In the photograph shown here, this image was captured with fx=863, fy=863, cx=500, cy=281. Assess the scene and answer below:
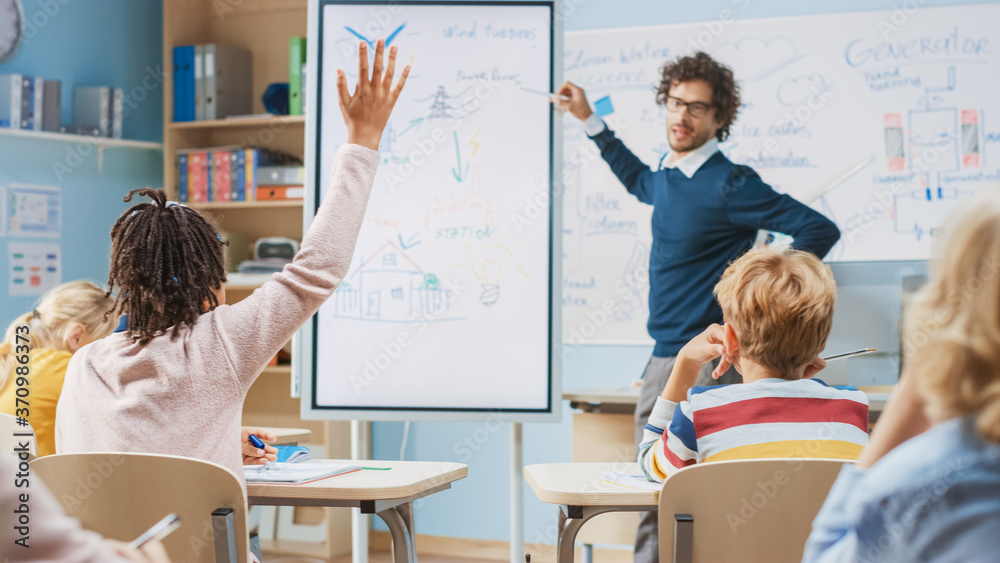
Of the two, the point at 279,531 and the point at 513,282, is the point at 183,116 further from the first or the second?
the point at 513,282

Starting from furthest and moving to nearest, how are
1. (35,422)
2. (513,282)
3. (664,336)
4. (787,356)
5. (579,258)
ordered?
1. (579,258)
2. (664,336)
3. (513,282)
4. (35,422)
5. (787,356)

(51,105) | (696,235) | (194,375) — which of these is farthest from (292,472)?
(51,105)

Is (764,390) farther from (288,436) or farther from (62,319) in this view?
(62,319)

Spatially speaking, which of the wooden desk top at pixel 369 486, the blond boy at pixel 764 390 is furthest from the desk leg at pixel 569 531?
the wooden desk top at pixel 369 486

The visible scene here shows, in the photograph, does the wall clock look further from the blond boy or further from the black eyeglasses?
the blond boy

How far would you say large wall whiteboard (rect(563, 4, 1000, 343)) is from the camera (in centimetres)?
316

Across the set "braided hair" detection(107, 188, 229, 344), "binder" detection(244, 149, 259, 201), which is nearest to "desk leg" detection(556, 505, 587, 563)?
"braided hair" detection(107, 188, 229, 344)

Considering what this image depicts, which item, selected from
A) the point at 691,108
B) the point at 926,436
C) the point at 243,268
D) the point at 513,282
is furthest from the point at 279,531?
the point at 926,436

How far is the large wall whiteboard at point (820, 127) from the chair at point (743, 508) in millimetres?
2165

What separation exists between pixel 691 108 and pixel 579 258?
961mm

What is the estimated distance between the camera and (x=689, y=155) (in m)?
2.62

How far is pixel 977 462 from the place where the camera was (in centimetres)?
63

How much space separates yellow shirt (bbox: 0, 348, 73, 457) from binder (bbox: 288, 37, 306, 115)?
194 centimetres

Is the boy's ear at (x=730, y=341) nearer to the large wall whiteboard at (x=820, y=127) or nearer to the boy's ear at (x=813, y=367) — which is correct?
the boy's ear at (x=813, y=367)
